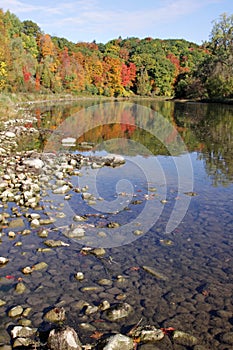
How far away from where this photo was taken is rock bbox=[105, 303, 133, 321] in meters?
4.25

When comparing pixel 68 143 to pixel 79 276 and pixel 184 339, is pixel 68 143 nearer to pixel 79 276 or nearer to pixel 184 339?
pixel 79 276

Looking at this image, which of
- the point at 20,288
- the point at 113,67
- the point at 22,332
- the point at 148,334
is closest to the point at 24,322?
the point at 22,332

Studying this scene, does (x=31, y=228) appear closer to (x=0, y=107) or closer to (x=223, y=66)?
(x=0, y=107)

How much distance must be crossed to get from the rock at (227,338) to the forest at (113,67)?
142 ft

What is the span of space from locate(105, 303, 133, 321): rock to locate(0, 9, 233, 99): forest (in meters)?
42.5

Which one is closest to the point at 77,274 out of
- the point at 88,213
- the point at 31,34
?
the point at 88,213

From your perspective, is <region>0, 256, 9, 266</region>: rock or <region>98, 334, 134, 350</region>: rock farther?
<region>0, 256, 9, 266</region>: rock

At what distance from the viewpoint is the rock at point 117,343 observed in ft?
12.0

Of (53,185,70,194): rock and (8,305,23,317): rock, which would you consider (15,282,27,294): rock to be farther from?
(53,185,70,194): rock

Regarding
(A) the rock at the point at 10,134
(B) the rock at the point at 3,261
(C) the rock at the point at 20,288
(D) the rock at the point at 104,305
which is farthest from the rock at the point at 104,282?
(A) the rock at the point at 10,134

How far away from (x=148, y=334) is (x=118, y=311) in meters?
0.51

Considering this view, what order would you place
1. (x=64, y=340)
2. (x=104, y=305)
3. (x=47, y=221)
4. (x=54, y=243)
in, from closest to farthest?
1. (x=64, y=340)
2. (x=104, y=305)
3. (x=54, y=243)
4. (x=47, y=221)

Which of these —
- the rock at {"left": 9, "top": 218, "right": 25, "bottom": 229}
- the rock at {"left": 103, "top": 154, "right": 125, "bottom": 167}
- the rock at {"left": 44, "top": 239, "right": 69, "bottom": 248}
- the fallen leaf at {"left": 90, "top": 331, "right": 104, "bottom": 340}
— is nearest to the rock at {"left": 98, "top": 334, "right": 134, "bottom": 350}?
the fallen leaf at {"left": 90, "top": 331, "right": 104, "bottom": 340}

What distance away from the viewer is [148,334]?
395cm
